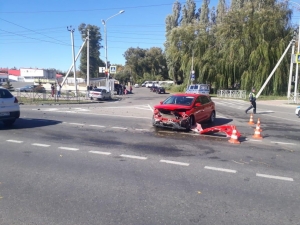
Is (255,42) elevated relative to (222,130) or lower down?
elevated

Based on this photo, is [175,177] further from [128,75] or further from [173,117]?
[128,75]

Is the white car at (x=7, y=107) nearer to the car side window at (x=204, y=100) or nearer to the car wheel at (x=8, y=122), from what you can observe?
the car wheel at (x=8, y=122)

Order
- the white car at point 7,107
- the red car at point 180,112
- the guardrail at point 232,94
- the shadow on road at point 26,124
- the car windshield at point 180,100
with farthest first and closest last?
the guardrail at point 232,94, the car windshield at point 180,100, the shadow on road at point 26,124, the red car at point 180,112, the white car at point 7,107

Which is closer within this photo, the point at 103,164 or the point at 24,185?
the point at 24,185

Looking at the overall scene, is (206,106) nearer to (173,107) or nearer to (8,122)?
(173,107)

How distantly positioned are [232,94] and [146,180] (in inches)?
1553

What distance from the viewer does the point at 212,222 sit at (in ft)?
14.0

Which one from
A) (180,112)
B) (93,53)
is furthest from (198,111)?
(93,53)

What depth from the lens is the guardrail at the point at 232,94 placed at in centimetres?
4112

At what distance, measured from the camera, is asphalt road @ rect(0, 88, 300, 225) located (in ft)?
14.7

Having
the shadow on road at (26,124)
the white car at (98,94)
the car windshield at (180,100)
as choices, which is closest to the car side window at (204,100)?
the car windshield at (180,100)

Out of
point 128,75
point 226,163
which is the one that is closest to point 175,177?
point 226,163

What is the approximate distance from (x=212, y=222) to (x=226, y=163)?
3348 millimetres

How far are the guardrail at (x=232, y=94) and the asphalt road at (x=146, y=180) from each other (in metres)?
31.4
